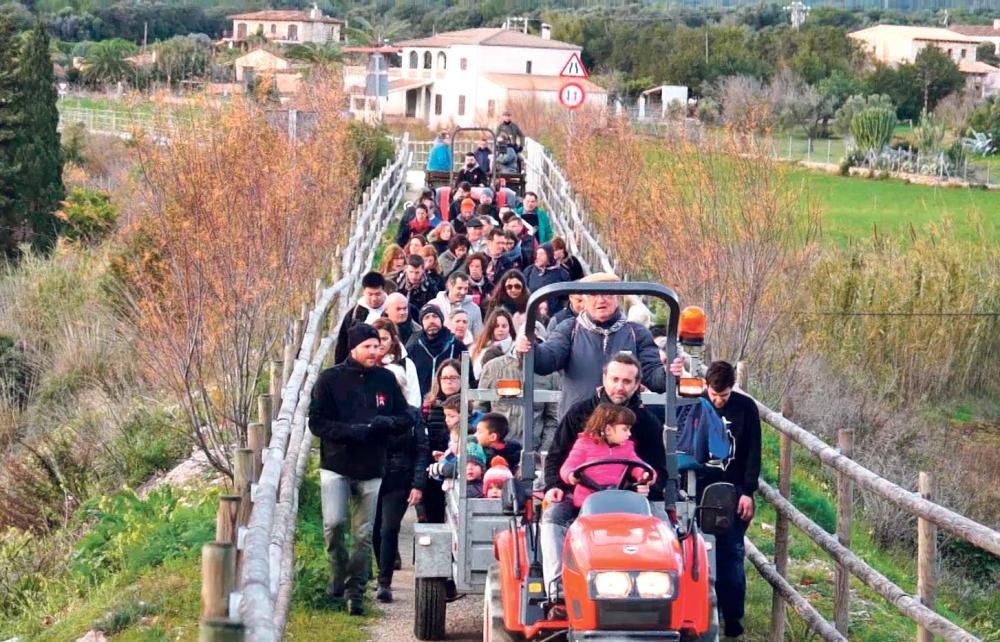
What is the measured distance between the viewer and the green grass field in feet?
129

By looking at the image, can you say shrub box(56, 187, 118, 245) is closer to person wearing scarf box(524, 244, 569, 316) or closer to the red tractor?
person wearing scarf box(524, 244, 569, 316)

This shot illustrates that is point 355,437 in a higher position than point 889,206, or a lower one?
higher

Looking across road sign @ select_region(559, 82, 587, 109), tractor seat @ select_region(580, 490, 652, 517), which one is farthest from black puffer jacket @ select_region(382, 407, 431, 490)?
road sign @ select_region(559, 82, 587, 109)

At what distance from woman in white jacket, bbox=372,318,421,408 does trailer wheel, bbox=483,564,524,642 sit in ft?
8.99

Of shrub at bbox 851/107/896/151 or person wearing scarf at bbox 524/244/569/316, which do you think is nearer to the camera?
person wearing scarf at bbox 524/244/569/316

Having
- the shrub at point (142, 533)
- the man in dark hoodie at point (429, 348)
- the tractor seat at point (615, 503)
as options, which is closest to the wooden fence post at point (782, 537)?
the tractor seat at point (615, 503)

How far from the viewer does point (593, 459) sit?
8016 mm

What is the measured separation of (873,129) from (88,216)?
1264 inches

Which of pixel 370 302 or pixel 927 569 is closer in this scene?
pixel 927 569

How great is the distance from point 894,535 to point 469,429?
9379 millimetres

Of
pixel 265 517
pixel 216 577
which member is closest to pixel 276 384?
pixel 265 517

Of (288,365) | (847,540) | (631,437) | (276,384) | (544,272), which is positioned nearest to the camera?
(631,437)

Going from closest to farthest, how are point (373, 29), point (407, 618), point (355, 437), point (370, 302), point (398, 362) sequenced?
point (355, 437) < point (407, 618) < point (398, 362) < point (370, 302) < point (373, 29)

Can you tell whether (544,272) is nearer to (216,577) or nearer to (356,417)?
(356,417)
